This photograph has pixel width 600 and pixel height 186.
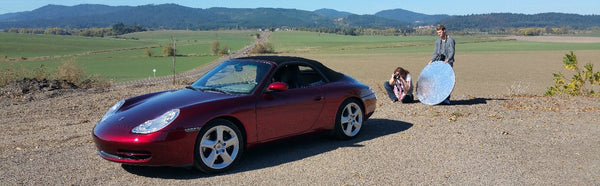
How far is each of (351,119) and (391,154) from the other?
1.10m

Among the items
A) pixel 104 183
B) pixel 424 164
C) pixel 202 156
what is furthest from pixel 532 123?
pixel 104 183

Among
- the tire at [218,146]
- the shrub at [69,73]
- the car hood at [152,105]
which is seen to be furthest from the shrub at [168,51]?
the tire at [218,146]

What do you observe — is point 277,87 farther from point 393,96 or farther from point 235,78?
point 393,96

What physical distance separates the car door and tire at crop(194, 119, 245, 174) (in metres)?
0.42

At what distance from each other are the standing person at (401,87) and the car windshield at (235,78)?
5.55m

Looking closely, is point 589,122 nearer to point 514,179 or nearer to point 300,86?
point 514,179

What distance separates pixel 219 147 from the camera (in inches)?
248

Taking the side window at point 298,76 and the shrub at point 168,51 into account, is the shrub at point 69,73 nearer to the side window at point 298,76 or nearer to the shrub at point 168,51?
the side window at point 298,76

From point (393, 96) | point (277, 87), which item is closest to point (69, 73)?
point (393, 96)

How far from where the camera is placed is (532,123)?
9.78m

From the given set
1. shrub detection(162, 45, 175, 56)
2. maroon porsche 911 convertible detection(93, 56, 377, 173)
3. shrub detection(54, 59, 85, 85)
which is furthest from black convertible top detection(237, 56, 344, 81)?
shrub detection(162, 45, 175, 56)

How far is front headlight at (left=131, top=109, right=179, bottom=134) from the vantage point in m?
5.88

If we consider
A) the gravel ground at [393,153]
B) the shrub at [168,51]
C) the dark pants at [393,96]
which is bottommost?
the shrub at [168,51]

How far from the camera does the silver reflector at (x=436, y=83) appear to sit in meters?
11.8
